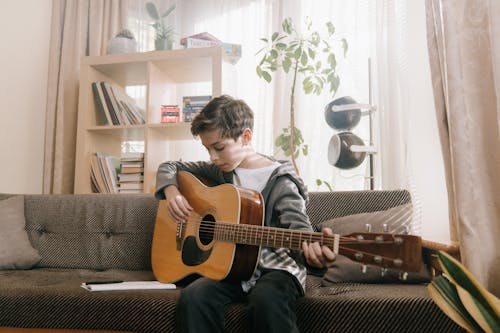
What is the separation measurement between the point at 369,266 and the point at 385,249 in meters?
0.50

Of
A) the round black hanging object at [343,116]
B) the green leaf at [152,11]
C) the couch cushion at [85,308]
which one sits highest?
the green leaf at [152,11]

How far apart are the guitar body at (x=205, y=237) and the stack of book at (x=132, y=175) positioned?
1.01m

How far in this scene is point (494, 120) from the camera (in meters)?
1.20

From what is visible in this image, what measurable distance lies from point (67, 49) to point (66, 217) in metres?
1.46

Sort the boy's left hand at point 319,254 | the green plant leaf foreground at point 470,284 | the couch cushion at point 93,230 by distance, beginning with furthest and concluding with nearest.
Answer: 1. the couch cushion at point 93,230
2. the boy's left hand at point 319,254
3. the green plant leaf foreground at point 470,284

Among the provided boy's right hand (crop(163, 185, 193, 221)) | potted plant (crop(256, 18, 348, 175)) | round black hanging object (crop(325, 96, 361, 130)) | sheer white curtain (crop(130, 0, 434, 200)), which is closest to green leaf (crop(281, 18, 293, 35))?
potted plant (crop(256, 18, 348, 175))

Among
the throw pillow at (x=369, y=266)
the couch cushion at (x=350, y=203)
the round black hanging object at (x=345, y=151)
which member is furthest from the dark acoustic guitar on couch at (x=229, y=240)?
the round black hanging object at (x=345, y=151)

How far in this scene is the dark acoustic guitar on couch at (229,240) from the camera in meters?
1.08

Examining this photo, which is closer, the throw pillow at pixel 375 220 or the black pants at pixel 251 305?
the black pants at pixel 251 305

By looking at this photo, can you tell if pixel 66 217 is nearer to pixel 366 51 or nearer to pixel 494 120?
pixel 494 120

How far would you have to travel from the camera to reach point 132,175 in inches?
106

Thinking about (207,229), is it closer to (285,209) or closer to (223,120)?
(285,209)

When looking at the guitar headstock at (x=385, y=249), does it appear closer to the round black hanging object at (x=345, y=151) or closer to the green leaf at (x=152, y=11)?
the round black hanging object at (x=345, y=151)

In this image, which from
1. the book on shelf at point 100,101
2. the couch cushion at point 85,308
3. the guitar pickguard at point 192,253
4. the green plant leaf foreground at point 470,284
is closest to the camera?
the green plant leaf foreground at point 470,284
